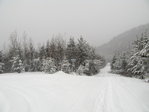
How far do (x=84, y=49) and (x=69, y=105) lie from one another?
30.0 m

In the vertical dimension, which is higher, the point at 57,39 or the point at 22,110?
the point at 57,39

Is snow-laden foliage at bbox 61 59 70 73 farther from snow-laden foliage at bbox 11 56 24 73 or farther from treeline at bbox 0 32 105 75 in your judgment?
snow-laden foliage at bbox 11 56 24 73

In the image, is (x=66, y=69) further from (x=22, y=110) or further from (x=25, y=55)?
(x=22, y=110)

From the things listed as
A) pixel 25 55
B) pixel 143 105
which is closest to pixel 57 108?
pixel 143 105

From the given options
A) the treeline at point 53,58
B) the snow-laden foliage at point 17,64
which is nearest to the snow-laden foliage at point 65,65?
the treeline at point 53,58

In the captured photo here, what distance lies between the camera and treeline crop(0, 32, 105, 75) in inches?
1423

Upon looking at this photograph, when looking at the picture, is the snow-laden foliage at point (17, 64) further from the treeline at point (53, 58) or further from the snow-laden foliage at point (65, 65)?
the snow-laden foliage at point (65, 65)

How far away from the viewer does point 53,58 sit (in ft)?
131


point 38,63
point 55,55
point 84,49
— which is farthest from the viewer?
point 38,63

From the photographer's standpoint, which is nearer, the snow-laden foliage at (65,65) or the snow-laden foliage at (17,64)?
the snow-laden foliage at (65,65)

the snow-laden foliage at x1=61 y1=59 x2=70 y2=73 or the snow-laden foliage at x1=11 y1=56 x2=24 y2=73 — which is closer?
the snow-laden foliage at x1=61 y1=59 x2=70 y2=73

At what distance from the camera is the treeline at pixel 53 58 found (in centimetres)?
3616

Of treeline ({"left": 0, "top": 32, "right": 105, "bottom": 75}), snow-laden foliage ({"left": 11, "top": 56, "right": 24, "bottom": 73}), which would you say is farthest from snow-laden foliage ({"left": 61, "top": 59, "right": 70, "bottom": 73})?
→ snow-laden foliage ({"left": 11, "top": 56, "right": 24, "bottom": 73})

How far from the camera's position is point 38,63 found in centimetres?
4575
